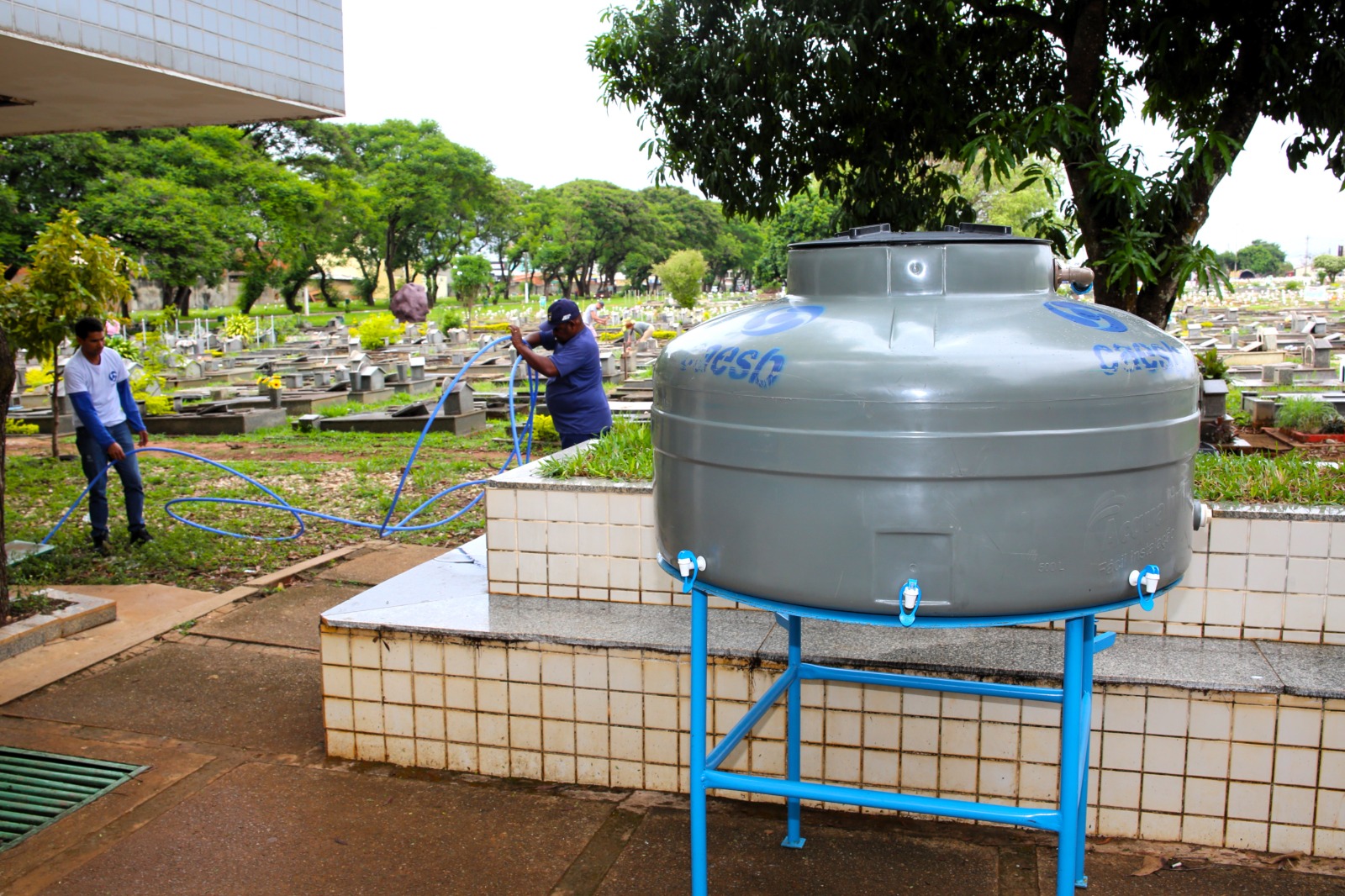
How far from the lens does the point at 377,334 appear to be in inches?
1205

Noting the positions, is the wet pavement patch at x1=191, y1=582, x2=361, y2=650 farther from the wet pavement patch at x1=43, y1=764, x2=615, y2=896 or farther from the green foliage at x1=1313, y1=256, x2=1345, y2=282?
the green foliage at x1=1313, y1=256, x2=1345, y2=282

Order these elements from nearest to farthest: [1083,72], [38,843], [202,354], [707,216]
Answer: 1. [38,843]
2. [1083,72]
3. [202,354]
4. [707,216]

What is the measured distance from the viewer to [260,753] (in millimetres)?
4184

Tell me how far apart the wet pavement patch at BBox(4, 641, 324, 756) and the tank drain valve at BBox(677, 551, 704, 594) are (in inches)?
101

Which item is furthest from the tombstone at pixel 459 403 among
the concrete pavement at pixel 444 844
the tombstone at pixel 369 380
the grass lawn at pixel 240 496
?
the concrete pavement at pixel 444 844

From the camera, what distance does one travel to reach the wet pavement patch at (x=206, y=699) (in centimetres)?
440

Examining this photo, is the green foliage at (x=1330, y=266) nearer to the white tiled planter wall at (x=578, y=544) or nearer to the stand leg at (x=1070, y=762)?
the white tiled planter wall at (x=578, y=544)

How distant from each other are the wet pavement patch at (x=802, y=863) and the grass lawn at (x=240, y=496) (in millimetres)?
4398

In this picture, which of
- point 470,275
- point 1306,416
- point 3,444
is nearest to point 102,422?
point 3,444

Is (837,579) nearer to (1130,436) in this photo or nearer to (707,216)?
(1130,436)

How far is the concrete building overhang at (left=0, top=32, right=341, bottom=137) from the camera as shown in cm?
699

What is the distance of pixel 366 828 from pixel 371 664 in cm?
68

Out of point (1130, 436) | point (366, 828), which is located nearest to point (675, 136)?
point (366, 828)

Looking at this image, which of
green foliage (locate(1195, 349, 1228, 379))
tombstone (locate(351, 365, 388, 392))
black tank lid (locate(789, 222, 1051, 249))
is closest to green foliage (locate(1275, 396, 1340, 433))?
green foliage (locate(1195, 349, 1228, 379))
